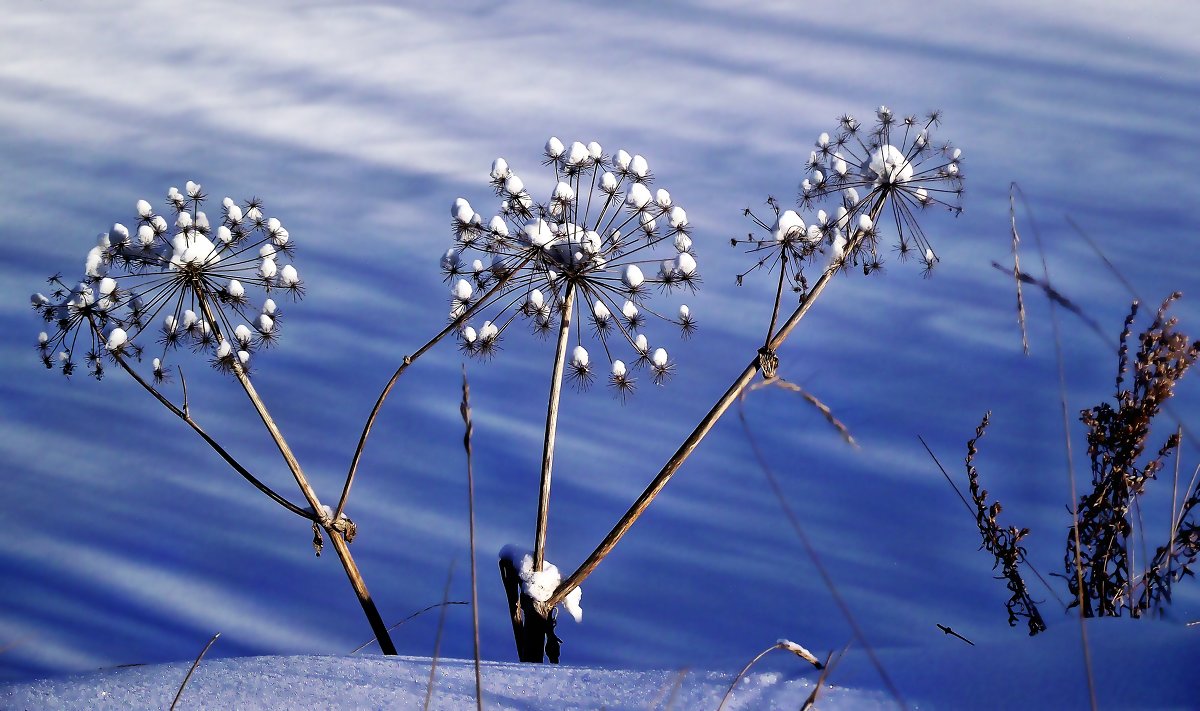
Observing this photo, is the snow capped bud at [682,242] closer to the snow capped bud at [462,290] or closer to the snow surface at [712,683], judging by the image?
the snow capped bud at [462,290]

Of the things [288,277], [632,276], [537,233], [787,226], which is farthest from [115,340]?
[787,226]

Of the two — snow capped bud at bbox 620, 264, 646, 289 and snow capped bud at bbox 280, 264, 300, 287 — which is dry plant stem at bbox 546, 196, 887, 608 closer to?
snow capped bud at bbox 620, 264, 646, 289

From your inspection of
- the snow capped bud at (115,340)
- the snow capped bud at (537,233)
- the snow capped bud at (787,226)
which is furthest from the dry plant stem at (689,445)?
the snow capped bud at (115,340)

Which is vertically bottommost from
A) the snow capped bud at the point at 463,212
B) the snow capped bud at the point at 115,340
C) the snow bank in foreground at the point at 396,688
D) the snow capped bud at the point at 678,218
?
the snow bank in foreground at the point at 396,688

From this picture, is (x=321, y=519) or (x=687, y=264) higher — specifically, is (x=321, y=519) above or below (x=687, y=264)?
below

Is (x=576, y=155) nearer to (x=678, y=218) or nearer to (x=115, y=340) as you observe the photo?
(x=678, y=218)

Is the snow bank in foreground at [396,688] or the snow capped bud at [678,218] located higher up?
the snow capped bud at [678,218]
